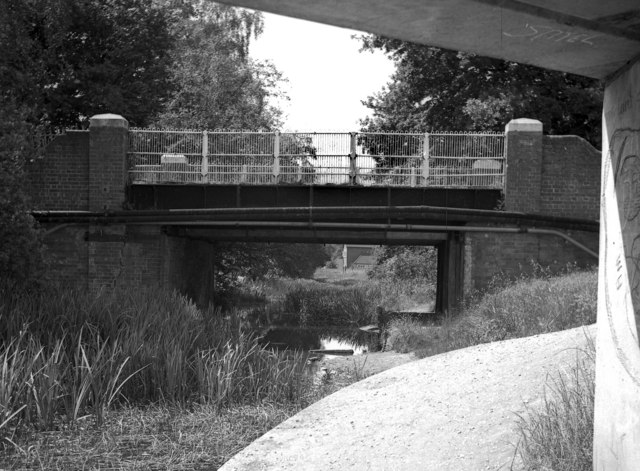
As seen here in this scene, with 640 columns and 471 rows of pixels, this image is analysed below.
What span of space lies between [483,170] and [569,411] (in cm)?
1472

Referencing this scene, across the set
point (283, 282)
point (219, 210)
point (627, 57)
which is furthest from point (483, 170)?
point (283, 282)

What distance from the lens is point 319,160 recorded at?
20031mm

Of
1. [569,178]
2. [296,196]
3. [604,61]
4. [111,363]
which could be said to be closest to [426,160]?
[296,196]

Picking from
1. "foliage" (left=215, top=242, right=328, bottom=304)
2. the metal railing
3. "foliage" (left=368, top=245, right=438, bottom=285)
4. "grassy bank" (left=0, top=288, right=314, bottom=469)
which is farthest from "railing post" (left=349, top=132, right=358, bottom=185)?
"foliage" (left=368, top=245, right=438, bottom=285)

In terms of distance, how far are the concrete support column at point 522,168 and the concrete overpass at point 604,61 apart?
14970 millimetres

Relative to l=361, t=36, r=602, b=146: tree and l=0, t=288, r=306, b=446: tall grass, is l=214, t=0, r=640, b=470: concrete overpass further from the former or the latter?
l=361, t=36, r=602, b=146: tree

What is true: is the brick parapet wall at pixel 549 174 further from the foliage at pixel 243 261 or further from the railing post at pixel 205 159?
the foliage at pixel 243 261

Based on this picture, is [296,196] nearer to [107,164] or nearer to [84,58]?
[107,164]

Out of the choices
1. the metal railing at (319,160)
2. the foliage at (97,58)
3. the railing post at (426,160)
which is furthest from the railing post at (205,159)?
the foliage at (97,58)

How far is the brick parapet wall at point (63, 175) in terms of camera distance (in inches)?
805

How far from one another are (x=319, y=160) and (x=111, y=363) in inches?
468

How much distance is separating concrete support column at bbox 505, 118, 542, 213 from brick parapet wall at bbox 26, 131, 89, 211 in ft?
34.8

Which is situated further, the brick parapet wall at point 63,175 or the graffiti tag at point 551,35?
the brick parapet wall at point 63,175

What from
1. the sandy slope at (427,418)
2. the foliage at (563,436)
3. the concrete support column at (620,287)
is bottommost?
the sandy slope at (427,418)
